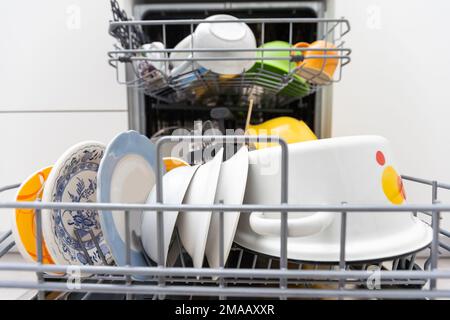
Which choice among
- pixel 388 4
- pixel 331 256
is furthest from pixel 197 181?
pixel 388 4

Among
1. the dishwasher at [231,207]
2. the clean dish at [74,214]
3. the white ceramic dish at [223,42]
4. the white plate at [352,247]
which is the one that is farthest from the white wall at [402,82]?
the clean dish at [74,214]

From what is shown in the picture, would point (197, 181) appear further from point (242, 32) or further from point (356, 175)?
point (242, 32)

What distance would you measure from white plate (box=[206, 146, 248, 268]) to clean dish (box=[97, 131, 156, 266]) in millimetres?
85

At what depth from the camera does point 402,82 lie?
2.40 feet

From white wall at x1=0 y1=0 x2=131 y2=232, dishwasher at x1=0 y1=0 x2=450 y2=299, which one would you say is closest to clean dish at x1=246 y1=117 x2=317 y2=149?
dishwasher at x1=0 y1=0 x2=450 y2=299

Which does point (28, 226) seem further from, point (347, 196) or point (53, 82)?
point (53, 82)

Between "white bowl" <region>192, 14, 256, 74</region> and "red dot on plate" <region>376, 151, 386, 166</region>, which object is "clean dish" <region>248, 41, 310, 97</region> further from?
"red dot on plate" <region>376, 151, 386, 166</region>

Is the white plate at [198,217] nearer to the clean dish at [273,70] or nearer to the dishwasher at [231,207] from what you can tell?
the dishwasher at [231,207]

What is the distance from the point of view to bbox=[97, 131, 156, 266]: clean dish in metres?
0.30

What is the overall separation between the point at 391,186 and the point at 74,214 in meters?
0.41

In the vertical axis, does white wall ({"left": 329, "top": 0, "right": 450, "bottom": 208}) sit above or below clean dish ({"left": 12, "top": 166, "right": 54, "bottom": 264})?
above

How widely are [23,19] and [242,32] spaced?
2.08 ft

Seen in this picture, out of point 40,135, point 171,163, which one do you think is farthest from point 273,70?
point 40,135

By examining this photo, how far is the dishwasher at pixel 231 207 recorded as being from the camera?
0.26 m
